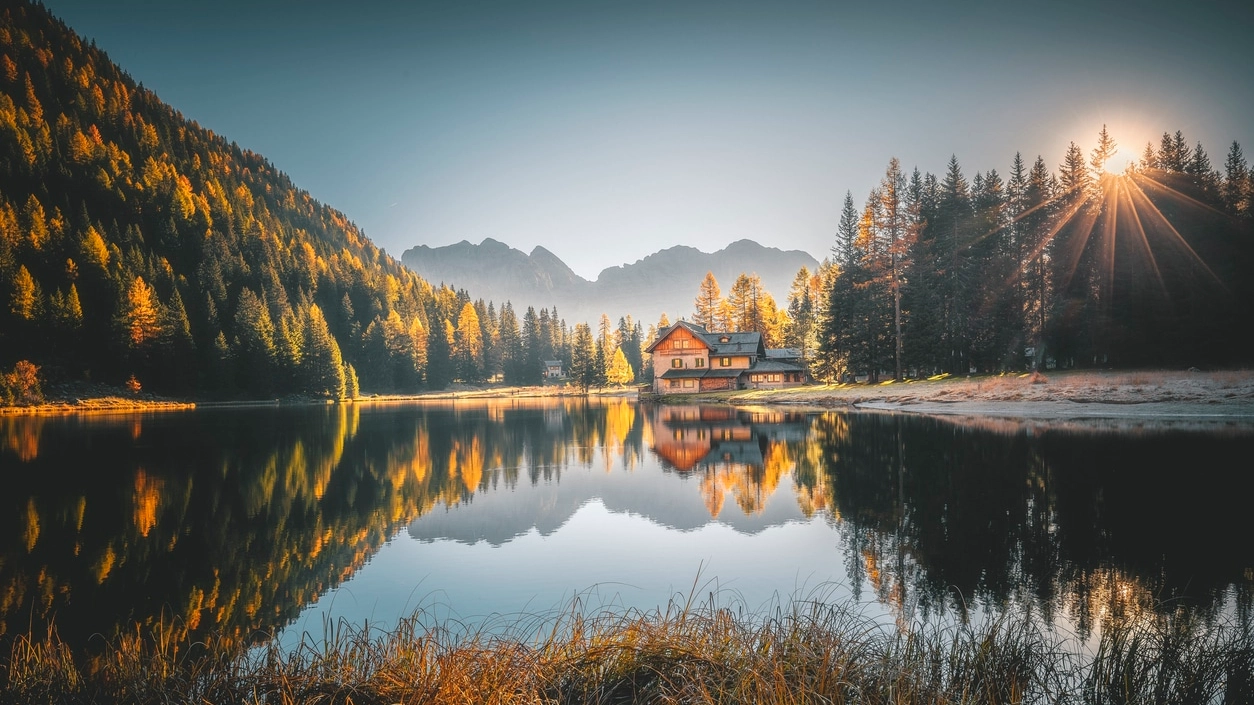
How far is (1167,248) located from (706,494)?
48939 millimetres

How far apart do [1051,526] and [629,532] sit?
8874mm

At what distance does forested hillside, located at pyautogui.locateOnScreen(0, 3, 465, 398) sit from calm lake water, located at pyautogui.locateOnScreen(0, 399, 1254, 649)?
55.6 m

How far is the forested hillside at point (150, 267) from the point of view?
70000 millimetres

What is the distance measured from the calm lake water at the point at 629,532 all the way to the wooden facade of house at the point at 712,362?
45475 mm

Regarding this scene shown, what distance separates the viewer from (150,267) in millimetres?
81312

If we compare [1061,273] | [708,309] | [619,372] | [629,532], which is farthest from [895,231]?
[619,372]

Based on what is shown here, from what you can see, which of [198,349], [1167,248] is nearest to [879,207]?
[1167,248]

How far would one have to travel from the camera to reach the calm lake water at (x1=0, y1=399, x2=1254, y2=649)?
884cm

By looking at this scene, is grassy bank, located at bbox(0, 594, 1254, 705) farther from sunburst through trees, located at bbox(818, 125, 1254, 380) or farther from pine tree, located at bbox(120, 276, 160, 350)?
pine tree, located at bbox(120, 276, 160, 350)

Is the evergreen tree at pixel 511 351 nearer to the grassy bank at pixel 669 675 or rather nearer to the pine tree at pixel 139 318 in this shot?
the pine tree at pixel 139 318

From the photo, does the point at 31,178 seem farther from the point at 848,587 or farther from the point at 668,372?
the point at 848,587

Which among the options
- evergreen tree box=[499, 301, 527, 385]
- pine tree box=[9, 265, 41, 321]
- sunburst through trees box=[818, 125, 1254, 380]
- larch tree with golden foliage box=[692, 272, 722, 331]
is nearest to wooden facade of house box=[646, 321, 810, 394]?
sunburst through trees box=[818, 125, 1254, 380]


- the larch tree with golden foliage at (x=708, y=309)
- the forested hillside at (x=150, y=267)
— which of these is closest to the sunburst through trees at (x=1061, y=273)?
the larch tree with golden foliage at (x=708, y=309)

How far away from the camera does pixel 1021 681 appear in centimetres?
518
